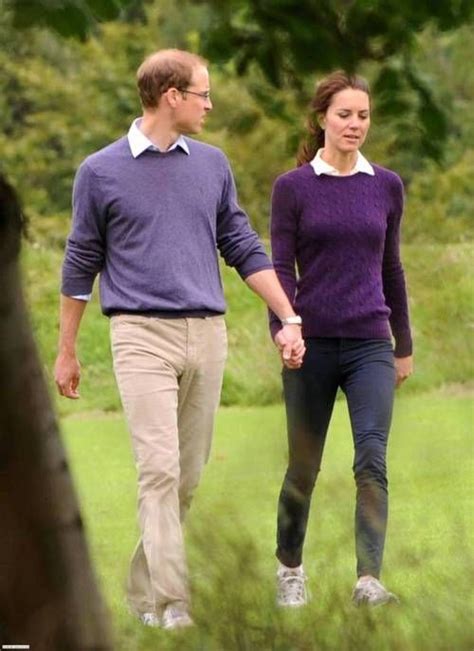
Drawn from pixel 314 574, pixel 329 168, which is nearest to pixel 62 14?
pixel 314 574

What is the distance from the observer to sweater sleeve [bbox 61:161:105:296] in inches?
264

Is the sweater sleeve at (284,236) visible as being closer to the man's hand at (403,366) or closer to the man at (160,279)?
the man at (160,279)

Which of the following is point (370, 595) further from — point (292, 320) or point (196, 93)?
point (196, 93)

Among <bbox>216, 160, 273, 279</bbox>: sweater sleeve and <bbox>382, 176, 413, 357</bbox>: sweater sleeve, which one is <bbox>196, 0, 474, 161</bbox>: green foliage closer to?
<bbox>216, 160, 273, 279</bbox>: sweater sleeve

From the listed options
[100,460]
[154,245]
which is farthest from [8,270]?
[100,460]

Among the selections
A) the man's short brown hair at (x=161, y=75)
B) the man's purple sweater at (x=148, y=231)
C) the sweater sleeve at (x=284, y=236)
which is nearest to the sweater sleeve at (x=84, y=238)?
the man's purple sweater at (x=148, y=231)

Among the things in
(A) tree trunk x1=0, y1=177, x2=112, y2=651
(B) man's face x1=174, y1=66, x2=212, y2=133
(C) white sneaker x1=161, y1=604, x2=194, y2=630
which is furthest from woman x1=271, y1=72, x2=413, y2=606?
(A) tree trunk x1=0, y1=177, x2=112, y2=651

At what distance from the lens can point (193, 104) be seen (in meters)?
6.85

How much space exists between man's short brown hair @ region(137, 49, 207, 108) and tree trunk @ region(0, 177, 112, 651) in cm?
391

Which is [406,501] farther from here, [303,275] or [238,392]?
[238,392]

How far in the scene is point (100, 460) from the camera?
14.7m

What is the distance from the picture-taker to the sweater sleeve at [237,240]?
6957 mm

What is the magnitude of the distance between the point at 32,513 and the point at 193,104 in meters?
4.06

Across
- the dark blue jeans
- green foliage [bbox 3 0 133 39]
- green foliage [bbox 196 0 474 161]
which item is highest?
green foliage [bbox 3 0 133 39]
